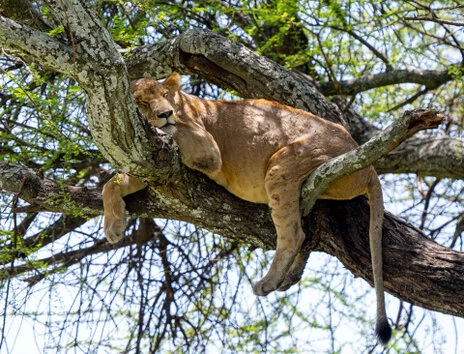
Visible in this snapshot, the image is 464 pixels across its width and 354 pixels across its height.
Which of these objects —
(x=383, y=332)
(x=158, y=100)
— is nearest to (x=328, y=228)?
(x=383, y=332)

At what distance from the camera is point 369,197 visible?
214 inches

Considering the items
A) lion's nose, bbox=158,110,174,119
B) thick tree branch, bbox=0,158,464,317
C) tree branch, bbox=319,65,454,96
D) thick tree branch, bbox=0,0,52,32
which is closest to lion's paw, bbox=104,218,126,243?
thick tree branch, bbox=0,158,464,317

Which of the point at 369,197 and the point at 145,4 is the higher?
the point at 145,4

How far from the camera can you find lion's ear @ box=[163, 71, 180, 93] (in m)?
5.61

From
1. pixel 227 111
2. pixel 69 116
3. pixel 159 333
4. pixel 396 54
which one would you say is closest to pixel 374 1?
pixel 396 54

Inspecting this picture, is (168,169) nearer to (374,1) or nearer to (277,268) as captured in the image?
(277,268)

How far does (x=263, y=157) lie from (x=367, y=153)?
1.11 metres

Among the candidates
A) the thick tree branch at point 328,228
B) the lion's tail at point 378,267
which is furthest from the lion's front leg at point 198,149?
the lion's tail at point 378,267

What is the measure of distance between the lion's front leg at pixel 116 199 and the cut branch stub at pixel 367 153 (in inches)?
45.6

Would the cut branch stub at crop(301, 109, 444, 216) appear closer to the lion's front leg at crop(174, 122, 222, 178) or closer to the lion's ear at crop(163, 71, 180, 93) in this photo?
the lion's front leg at crop(174, 122, 222, 178)

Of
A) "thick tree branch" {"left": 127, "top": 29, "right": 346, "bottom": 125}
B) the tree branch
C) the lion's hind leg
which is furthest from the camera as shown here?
the tree branch

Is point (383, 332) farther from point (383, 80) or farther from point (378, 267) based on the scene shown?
point (383, 80)

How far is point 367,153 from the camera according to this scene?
451cm

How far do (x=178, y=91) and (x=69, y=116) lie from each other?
94cm
